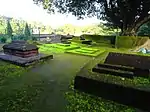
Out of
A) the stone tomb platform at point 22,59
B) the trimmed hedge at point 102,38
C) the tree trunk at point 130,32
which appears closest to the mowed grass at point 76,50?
the stone tomb platform at point 22,59

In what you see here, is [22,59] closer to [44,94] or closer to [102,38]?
[44,94]

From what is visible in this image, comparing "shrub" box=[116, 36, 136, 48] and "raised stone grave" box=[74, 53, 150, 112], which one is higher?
"shrub" box=[116, 36, 136, 48]

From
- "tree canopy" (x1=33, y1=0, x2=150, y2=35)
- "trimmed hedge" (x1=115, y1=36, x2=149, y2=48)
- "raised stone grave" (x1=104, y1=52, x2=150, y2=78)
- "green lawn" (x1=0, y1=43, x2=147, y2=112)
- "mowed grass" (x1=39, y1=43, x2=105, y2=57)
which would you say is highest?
"tree canopy" (x1=33, y1=0, x2=150, y2=35)

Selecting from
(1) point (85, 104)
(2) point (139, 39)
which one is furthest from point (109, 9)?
(1) point (85, 104)

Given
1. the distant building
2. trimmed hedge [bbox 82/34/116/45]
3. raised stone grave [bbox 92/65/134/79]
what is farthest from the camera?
trimmed hedge [bbox 82/34/116/45]

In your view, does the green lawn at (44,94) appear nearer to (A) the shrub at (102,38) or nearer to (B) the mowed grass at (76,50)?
(B) the mowed grass at (76,50)

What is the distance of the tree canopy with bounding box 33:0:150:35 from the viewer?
1642 cm

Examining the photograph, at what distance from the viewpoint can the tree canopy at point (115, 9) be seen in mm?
16422

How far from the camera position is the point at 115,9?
18.0m

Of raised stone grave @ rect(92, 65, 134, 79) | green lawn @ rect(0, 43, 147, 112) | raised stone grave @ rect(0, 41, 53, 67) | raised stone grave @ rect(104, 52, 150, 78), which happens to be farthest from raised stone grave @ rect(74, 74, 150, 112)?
raised stone grave @ rect(0, 41, 53, 67)

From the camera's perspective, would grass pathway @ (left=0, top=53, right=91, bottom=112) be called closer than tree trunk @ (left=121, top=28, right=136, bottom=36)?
Yes

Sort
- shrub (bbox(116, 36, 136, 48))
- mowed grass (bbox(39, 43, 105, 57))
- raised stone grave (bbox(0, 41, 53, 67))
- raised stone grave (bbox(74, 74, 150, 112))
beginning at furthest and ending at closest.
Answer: shrub (bbox(116, 36, 136, 48)) → mowed grass (bbox(39, 43, 105, 57)) → raised stone grave (bbox(0, 41, 53, 67)) → raised stone grave (bbox(74, 74, 150, 112))

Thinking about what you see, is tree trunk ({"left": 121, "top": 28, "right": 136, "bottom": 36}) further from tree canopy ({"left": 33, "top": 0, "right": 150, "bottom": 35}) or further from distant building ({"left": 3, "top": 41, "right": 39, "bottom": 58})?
distant building ({"left": 3, "top": 41, "right": 39, "bottom": 58})

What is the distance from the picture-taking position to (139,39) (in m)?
16.5
